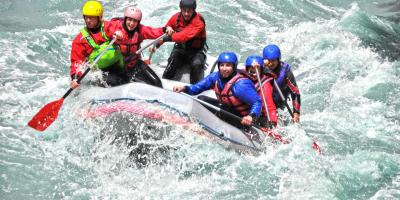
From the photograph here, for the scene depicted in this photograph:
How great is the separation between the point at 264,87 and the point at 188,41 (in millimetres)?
1691

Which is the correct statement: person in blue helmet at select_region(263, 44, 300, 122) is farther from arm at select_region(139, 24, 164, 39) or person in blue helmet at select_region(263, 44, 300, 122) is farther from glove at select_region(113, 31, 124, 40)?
glove at select_region(113, 31, 124, 40)

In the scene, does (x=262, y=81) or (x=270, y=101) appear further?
(x=262, y=81)

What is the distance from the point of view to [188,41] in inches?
380

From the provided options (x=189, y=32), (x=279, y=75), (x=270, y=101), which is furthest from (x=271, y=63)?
(x=189, y=32)

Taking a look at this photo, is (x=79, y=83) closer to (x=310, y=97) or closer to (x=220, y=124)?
(x=220, y=124)

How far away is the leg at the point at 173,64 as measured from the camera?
32.0 feet

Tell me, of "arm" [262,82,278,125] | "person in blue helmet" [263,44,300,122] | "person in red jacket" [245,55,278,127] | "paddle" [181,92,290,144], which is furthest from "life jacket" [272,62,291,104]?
"paddle" [181,92,290,144]

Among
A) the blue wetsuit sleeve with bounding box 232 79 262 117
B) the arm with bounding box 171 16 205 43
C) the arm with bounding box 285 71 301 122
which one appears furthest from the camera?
the arm with bounding box 171 16 205 43

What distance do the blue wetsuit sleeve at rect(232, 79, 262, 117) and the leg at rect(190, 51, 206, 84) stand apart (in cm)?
162

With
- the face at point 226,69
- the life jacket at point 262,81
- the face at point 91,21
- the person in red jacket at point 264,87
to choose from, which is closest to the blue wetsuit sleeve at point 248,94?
the face at point 226,69

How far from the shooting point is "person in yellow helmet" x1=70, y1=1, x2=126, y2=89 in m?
8.34

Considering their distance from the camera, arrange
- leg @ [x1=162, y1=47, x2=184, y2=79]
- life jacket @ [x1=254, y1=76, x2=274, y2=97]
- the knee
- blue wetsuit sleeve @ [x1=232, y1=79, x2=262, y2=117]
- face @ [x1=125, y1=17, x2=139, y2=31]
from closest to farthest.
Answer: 1. blue wetsuit sleeve @ [x1=232, y1=79, x2=262, y2=117]
2. life jacket @ [x1=254, y1=76, x2=274, y2=97]
3. face @ [x1=125, y1=17, x2=139, y2=31]
4. the knee
5. leg @ [x1=162, y1=47, x2=184, y2=79]

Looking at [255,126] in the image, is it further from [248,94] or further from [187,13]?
[187,13]

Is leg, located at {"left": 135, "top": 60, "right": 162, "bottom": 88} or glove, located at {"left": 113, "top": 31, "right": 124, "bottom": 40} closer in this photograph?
glove, located at {"left": 113, "top": 31, "right": 124, "bottom": 40}
